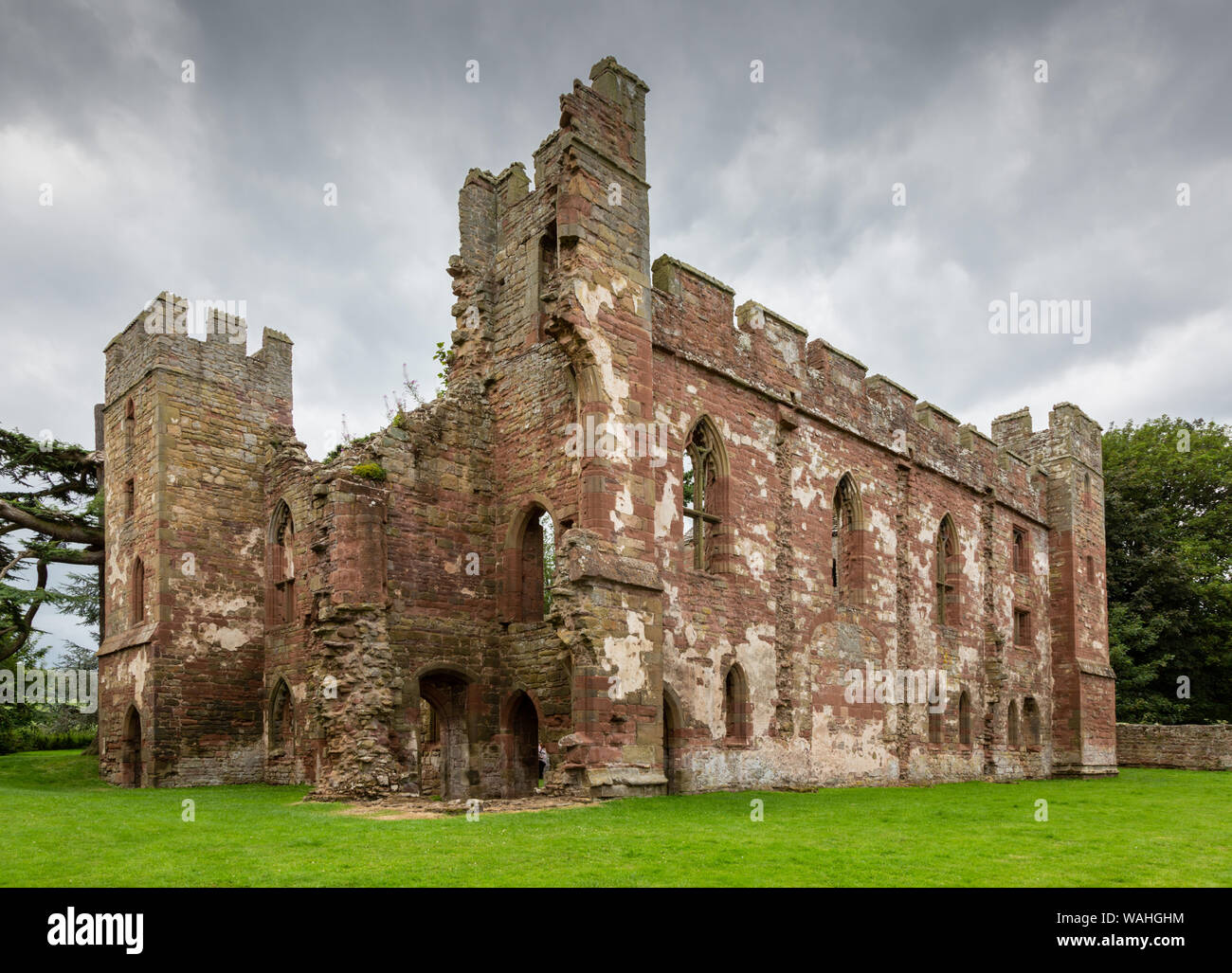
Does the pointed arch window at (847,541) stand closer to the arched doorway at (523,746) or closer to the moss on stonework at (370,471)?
the arched doorway at (523,746)

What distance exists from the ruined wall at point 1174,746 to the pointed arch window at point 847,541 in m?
16.6

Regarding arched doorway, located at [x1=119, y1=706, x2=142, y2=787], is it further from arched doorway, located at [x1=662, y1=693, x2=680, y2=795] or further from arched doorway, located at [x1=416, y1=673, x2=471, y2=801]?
arched doorway, located at [x1=662, y1=693, x2=680, y2=795]

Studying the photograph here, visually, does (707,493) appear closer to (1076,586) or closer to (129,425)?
(129,425)

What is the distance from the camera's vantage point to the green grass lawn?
760 cm

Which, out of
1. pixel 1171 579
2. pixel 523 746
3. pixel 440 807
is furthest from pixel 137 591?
pixel 1171 579

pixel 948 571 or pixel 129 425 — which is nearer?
pixel 129 425

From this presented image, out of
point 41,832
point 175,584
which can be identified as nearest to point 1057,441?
point 175,584

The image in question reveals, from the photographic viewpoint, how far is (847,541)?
21.3 m

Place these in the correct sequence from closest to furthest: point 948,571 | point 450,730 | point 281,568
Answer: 1. point 450,730
2. point 281,568
3. point 948,571

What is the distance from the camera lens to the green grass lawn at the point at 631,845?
7.60 metres

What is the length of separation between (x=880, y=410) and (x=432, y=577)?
37.0 ft

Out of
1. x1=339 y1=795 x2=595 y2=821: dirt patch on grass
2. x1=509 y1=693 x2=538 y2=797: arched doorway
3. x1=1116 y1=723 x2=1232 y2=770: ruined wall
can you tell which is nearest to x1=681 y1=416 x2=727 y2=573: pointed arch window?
x1=509 y1=693 x2=538 y2=797: arched doorway

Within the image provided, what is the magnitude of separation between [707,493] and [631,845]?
31.4ft

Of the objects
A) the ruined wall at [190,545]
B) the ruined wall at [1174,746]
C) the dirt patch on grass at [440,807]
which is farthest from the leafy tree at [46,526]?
the ruined wall at [1174,746]
